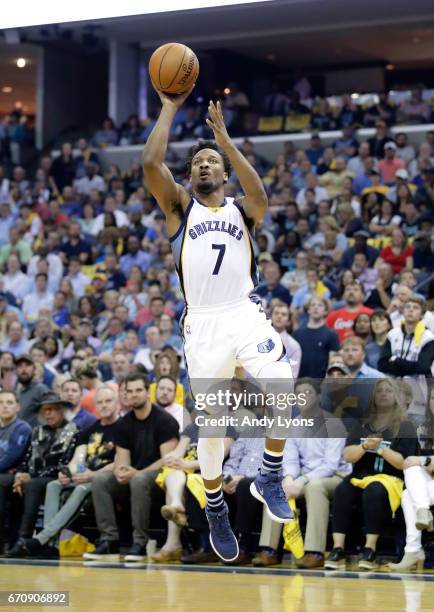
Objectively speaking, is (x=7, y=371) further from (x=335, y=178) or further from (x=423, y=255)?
(x=335, y=178)

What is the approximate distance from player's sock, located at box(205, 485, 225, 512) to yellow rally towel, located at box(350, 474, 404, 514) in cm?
228

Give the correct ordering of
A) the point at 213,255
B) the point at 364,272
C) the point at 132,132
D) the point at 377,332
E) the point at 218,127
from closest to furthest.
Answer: the point at 218,127 < the point at 213,255 < the point at 377,332 < the point at 364,272 < the point at 132,132

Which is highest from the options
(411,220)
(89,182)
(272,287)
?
(89,182)

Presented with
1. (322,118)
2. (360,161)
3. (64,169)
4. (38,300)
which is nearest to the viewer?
(38,300)

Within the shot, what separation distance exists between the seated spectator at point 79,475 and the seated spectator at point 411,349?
2.58m

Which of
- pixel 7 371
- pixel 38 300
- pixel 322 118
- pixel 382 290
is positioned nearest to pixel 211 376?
pixel 382 290

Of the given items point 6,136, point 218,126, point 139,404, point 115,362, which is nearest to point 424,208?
point 115,362

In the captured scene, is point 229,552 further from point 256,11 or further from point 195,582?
point 256,11

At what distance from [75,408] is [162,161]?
4.98m

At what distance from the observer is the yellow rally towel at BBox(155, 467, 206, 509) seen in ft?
31.3

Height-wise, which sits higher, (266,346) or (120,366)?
(120,366)

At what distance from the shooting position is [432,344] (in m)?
10.0

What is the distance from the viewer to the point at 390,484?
9.00 meters

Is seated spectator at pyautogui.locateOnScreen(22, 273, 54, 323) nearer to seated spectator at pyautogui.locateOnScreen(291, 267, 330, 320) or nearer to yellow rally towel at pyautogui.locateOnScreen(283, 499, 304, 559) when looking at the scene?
seated spectator at pyautogui.locateOnScreen(291, 267, 330, 320)
